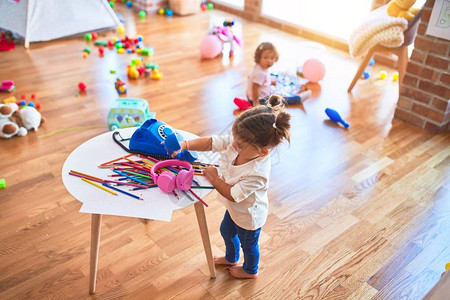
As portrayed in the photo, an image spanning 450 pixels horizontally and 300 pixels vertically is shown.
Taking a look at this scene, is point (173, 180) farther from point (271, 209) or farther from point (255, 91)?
point (255, 91)

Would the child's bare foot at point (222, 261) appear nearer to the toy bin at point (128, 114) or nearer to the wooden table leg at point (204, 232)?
the wooden table leg at point (204, 232)

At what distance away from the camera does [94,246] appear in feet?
4.63

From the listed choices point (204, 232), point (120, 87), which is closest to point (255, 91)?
point (120, 87)

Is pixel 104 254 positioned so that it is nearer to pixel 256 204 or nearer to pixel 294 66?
pixel 256 204

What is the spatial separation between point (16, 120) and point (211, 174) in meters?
1.57

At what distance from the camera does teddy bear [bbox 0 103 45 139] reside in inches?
93.4

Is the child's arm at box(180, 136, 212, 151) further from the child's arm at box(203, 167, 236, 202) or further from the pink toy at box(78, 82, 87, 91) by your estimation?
the pink toy at box(78, 82, 87, 91)

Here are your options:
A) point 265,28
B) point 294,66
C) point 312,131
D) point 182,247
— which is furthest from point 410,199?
point 265,28

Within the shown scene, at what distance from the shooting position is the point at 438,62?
2527 millimetres

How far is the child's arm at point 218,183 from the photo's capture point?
51.8 inches

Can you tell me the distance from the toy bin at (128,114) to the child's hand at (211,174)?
111 cm

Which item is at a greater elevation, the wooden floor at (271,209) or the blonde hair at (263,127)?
the blonde hair at (263,127)

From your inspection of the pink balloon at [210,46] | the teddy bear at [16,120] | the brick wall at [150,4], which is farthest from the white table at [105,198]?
the brick wall at [150,4]

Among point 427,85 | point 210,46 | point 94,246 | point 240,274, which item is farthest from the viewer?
point 210,46
